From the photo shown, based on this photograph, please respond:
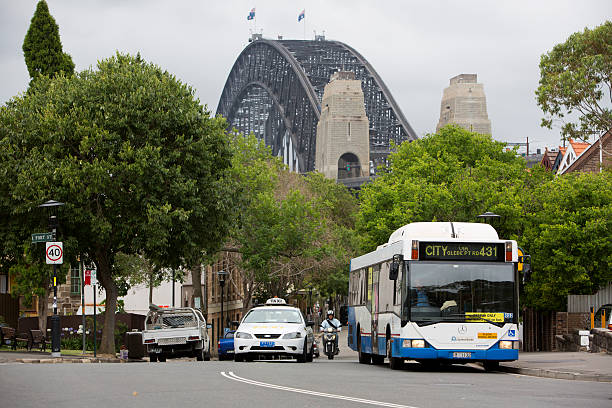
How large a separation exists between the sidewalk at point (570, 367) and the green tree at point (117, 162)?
1320 centimetres

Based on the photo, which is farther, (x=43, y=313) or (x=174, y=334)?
(x=43, y=313)

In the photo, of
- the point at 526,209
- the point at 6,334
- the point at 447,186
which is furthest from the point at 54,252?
the point at 447,186

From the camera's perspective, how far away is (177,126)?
3450 centimetres

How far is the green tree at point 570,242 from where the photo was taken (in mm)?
41750

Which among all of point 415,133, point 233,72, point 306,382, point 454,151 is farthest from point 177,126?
point 233,72

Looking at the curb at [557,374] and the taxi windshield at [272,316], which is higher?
the taxi windshield at [272,316]

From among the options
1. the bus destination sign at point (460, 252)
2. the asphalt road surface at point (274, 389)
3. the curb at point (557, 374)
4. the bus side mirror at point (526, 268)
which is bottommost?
the curb at point (557, 374)

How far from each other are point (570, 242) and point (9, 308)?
1081 inches

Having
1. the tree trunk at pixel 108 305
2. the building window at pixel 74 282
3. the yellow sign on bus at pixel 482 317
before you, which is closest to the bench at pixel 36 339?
the tree trunk at pixel 108 305

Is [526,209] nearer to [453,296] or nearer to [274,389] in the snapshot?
[453,296]

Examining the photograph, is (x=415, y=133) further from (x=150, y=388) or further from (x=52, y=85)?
(x=150, y=388)

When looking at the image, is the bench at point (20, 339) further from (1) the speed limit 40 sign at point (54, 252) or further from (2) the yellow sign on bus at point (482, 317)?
(2) the yellow sign on bus at point (482, 317)

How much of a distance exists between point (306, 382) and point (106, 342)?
19363 millimetres

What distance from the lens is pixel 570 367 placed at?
22.4 m
